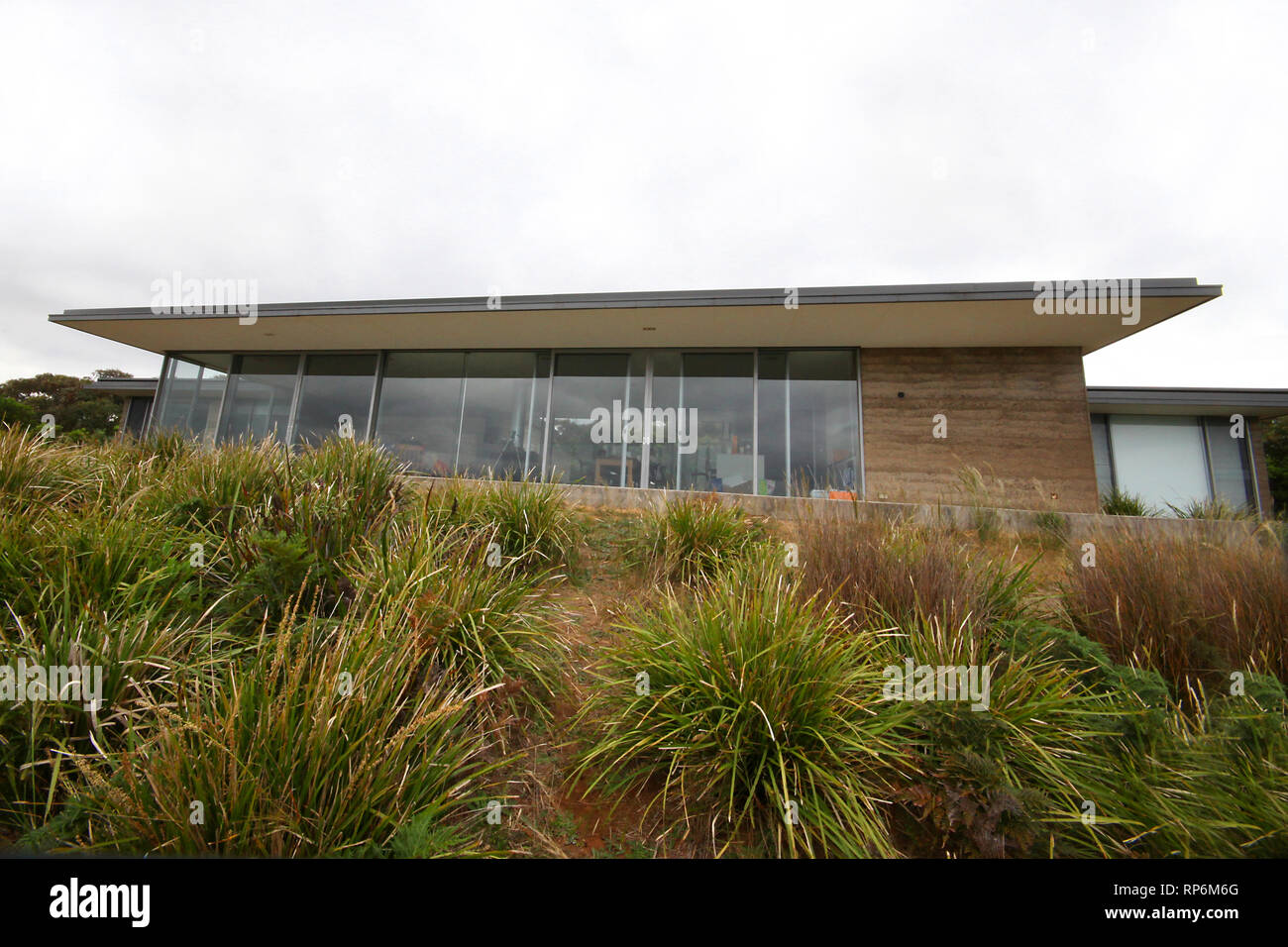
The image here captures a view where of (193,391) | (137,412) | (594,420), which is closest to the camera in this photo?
(594,420)

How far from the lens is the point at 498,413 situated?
41.1 ft

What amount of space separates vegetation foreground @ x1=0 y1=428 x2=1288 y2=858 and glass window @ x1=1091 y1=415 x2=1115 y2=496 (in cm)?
1134

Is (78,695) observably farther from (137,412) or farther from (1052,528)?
(137,412)

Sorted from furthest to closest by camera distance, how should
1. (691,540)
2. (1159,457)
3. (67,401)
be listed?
1. (67,401)
2. (1159,457)
3. (691,540)

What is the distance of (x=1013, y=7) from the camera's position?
7.40 metres

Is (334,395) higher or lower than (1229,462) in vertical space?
higher

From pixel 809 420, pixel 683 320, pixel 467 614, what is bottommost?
pixel 467 614

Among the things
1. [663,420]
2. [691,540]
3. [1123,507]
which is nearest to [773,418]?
[663,420]

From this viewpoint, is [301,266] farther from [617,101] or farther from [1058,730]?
[1058,730]

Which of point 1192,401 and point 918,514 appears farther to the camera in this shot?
point 1192,401

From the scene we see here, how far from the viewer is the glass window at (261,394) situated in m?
13.8

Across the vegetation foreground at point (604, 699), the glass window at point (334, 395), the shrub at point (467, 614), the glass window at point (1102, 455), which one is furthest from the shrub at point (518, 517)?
the glass window at point (1102, 455)

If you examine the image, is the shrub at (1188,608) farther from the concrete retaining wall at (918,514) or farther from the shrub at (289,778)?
the shrub at (289,778)

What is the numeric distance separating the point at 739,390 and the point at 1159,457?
38.8 feet
